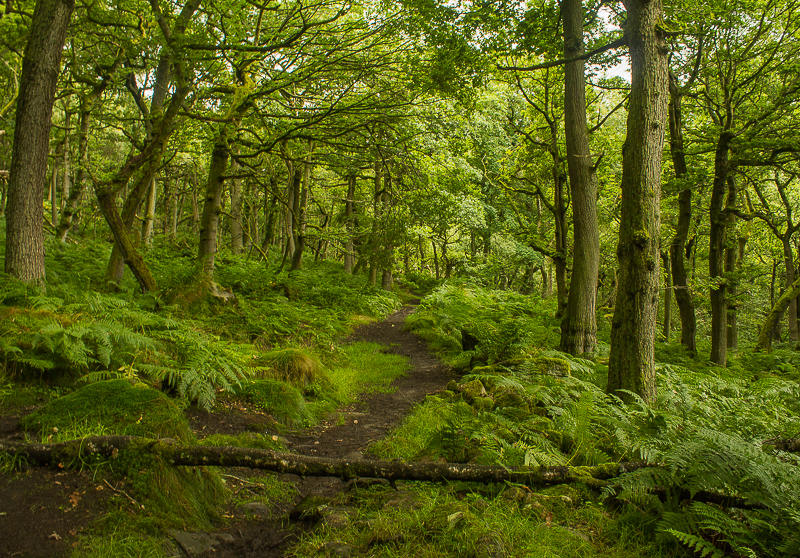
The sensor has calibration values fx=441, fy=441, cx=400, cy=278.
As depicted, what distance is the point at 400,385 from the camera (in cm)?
809

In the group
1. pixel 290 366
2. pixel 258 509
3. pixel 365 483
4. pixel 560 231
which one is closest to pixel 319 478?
pixel 365 483

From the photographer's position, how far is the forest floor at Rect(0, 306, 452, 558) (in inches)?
97.2

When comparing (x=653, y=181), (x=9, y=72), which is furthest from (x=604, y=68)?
(x=9, y=72)

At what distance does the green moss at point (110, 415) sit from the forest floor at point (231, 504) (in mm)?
244

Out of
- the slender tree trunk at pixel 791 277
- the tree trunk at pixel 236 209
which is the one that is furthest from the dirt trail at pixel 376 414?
the slender tree trunk at pixel 791 277

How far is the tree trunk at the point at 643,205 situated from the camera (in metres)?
5.29

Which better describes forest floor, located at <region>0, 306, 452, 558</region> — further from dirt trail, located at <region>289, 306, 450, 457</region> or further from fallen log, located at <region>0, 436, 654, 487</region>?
fallen log, located at <region>0, 436, 654, 487</region>

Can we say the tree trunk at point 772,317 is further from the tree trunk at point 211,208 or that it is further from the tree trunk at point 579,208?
the tree trunk at point 211,208

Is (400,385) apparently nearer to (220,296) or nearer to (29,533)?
(220,296)

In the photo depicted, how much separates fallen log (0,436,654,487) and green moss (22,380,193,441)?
17.9 inches

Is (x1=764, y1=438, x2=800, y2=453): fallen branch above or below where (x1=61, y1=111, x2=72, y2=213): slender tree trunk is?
below

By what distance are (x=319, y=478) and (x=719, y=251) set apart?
38.6ft

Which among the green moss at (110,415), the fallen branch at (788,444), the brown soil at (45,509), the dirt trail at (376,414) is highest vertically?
the green moss at (110,415)

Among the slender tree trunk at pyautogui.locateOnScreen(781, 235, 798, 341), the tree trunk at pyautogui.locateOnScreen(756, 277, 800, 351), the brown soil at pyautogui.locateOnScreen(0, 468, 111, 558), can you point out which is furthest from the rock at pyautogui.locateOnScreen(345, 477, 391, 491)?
the slender tree trunk at pyautogui.locateOnScreen(781, 235, 798, 341)
